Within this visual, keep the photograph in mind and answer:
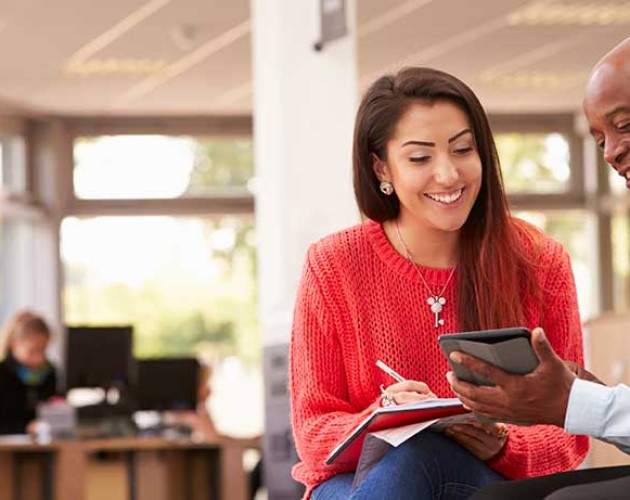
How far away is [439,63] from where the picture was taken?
10.9 m

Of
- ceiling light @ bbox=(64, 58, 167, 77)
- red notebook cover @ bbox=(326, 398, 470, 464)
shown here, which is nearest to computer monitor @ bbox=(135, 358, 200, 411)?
ceiling light @ bbox=(64, 58, 167, 77)

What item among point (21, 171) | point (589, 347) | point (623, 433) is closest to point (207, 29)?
point (21, 171)

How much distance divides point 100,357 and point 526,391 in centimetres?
672

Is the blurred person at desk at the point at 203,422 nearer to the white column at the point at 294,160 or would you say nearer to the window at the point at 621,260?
the white column at the point at 294,160

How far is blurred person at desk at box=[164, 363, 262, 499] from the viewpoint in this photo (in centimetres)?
857

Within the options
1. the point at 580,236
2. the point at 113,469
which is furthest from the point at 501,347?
the point at 580,236

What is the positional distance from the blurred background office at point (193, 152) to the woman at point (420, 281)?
6.24 metres

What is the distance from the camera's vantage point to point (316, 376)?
8.84ft

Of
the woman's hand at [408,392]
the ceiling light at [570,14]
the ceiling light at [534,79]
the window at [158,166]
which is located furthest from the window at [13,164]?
the woman's hand at [408,392]

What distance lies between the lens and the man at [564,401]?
2029 millimetres

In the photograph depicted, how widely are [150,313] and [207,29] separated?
14.0 feet

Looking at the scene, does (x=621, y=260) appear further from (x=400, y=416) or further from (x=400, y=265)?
(x=400, y=416)

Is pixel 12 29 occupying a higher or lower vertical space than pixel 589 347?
higher

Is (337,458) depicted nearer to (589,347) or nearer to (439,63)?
(589,347)
